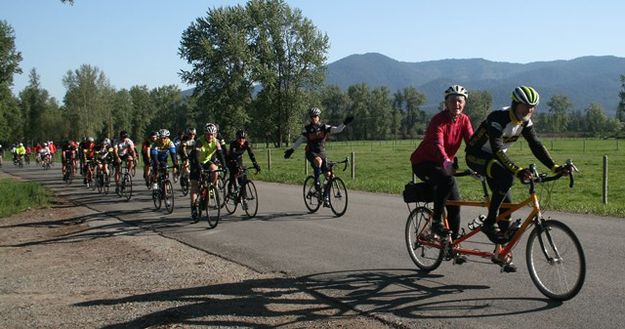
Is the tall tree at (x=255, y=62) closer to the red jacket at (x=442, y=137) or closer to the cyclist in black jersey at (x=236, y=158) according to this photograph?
the cyclist in black jersey at (x=236, y=158)

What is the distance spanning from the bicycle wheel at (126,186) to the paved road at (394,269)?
441 cm

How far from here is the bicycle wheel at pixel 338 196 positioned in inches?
459

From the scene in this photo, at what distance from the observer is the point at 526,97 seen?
5.46m

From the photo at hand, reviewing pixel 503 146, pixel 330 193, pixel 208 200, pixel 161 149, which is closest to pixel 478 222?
pixel 503 146

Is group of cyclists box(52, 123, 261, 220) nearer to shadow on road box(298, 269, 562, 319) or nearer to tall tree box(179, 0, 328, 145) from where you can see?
shadow on road box(298, 269, 562, 319)

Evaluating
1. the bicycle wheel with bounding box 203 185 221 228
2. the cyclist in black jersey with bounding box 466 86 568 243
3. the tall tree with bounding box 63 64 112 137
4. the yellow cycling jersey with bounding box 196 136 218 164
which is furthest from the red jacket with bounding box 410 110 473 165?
the tall tree with bounding box 63 64 112 137

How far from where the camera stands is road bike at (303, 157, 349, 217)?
38.4 feet

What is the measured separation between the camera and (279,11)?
69.1m

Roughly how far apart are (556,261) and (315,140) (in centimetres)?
690

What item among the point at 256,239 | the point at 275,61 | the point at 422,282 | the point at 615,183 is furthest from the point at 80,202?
the point at 275,61

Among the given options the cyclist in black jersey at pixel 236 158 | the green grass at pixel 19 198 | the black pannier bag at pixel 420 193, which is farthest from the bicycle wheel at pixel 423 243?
the green grass at pixel 19 198

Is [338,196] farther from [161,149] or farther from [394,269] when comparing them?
[161,149]

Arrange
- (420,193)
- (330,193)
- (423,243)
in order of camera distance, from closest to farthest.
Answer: (420,193)
(423,243)
(330,193)

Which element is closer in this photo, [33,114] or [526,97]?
[526,97]
